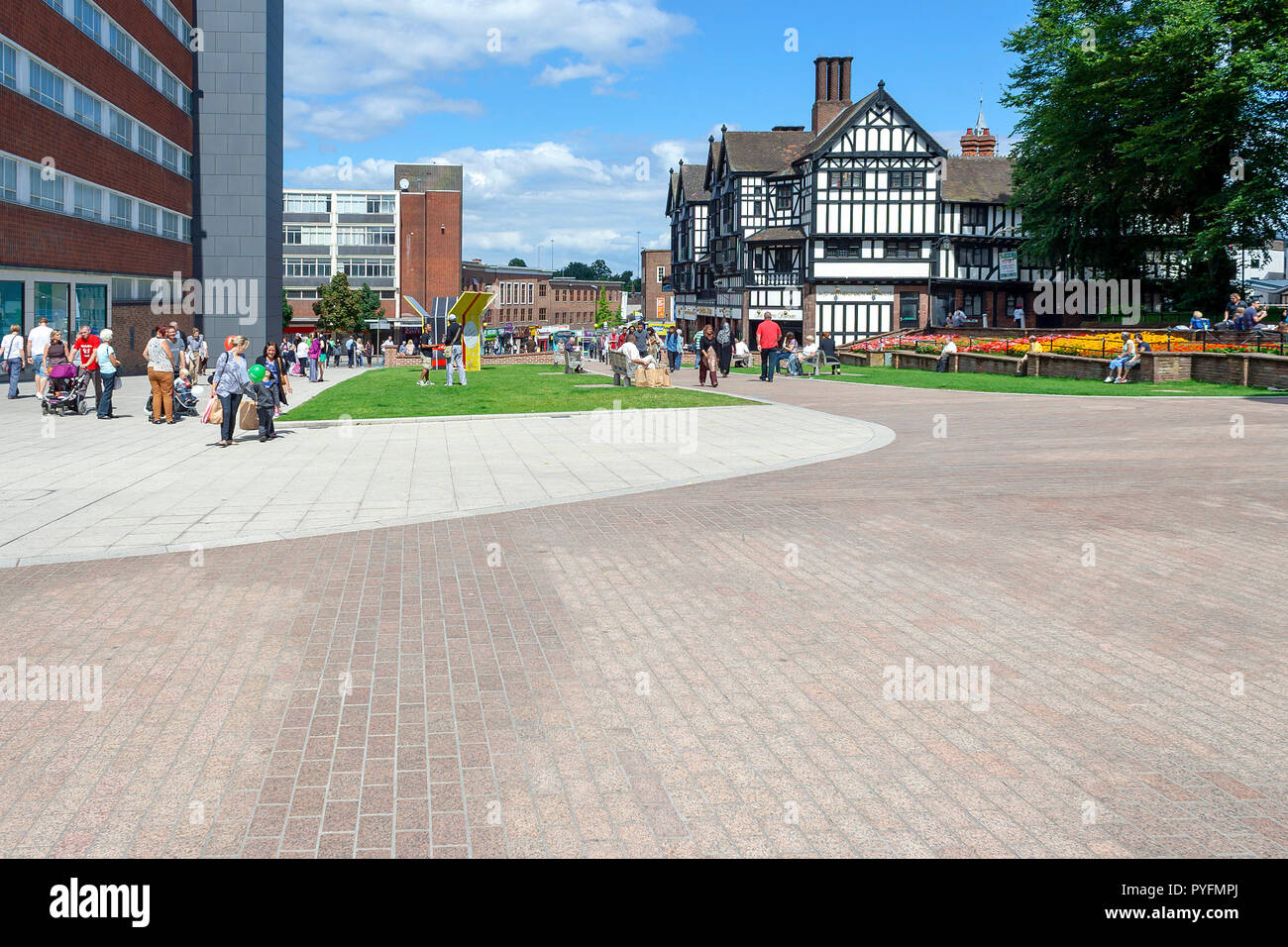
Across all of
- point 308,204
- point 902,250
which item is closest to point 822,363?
point 902,250

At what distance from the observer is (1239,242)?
41.5 m

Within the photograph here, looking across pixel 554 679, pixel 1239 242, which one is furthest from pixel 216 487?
pixel 1239 242

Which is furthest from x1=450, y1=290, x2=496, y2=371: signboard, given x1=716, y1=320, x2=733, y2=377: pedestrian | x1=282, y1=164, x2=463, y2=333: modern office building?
x1=282, y1=164, x2=463, y2=333: modern office building

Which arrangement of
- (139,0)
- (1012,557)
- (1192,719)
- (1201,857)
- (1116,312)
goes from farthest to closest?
(1116,312), (139,0), (1012,557), (1192,719), (1201,857)

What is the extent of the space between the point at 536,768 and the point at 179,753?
154 centimetres

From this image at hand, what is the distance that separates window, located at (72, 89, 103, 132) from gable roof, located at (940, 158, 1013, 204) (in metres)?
42.7

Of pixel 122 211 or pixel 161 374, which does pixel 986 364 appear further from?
pixel 122 211

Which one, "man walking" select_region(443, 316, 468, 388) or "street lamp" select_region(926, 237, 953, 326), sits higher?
"street lamp" select_region(926, 237, 953, 326)

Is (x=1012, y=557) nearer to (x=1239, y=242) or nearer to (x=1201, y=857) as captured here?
(x=1201, y=857)

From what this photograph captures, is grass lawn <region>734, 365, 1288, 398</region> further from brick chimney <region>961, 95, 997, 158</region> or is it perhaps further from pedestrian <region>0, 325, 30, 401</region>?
brick chimney <region>961, 95, 997, 158</region>

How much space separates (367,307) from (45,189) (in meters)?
70.7

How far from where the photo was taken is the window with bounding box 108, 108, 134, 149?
42.2 m

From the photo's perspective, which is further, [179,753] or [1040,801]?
[179,753]

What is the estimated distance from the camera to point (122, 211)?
4384 cm
